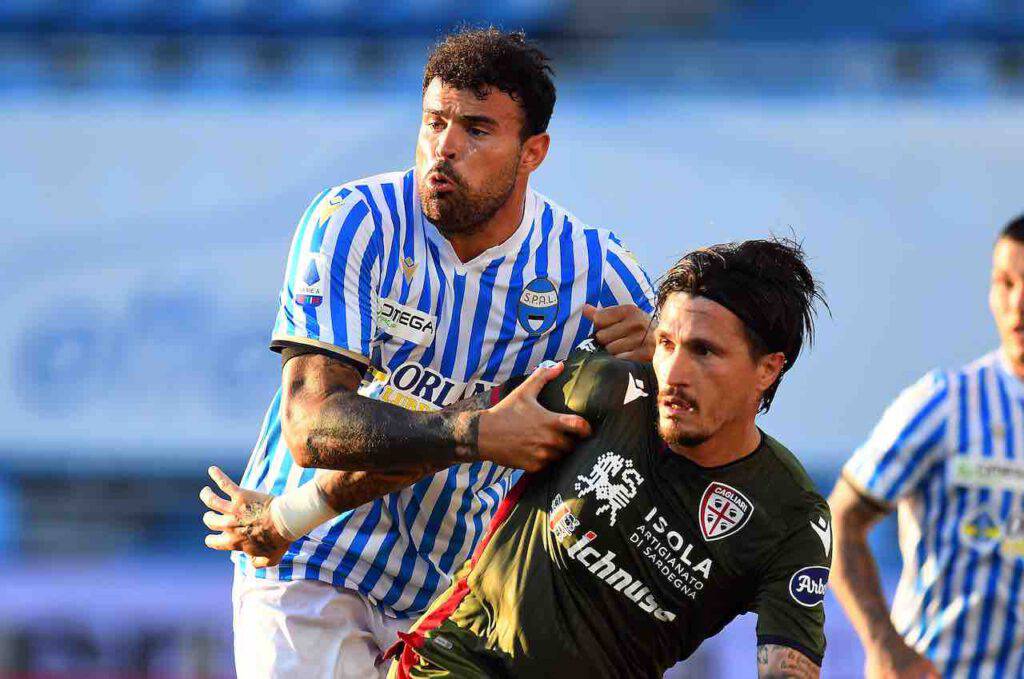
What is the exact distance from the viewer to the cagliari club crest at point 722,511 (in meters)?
3.58

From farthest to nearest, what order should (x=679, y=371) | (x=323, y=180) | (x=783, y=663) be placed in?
(x=323, y=180) → (x=679, y=371) → (x=783, y=663)

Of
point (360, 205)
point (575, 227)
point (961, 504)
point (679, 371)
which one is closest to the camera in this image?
point (679, 371)

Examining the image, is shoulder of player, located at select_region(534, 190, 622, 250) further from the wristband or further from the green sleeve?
the wristband

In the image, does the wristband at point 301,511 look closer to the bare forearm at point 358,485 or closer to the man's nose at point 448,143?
the bare forearm at point 358,485

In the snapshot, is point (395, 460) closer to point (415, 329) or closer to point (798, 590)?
point (415, 329)

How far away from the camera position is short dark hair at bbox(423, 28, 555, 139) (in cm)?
421

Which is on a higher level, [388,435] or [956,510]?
[388,435]

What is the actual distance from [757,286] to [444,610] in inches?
38.6

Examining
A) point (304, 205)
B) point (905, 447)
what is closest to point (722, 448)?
point (905, 447)

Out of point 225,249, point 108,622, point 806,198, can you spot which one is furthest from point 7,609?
point 806,198

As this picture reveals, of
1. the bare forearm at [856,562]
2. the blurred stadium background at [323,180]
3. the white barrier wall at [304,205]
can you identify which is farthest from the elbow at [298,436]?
the white barrier wall at [304,205]

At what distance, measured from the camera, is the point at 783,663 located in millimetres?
3426

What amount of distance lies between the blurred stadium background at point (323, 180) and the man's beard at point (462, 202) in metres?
8.31

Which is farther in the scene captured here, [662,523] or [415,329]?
[415,329]
